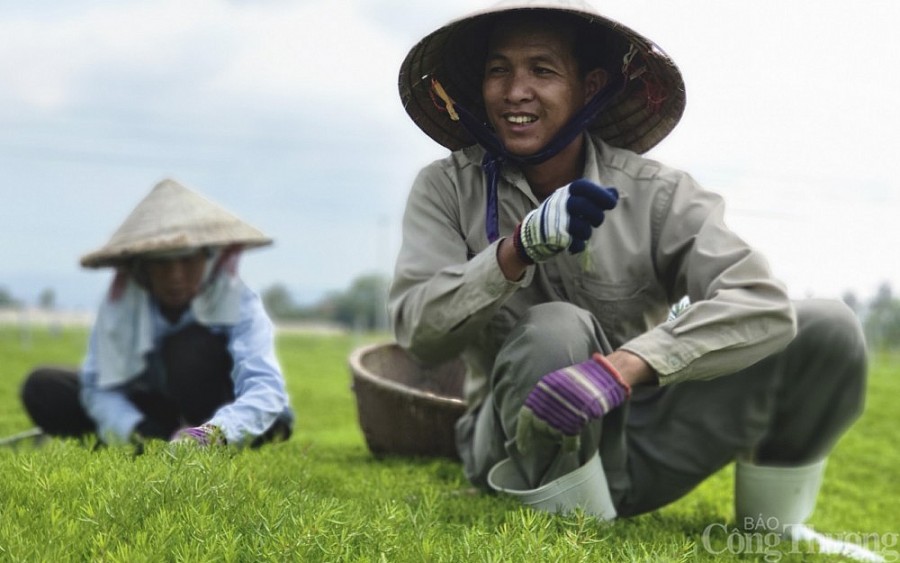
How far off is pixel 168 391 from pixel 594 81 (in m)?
2.38

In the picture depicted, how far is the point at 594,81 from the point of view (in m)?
2.97

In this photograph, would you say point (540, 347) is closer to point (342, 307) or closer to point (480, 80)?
point (480, 80)

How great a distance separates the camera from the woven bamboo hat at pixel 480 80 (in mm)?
2879

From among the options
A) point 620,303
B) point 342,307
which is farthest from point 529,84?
point 342,307

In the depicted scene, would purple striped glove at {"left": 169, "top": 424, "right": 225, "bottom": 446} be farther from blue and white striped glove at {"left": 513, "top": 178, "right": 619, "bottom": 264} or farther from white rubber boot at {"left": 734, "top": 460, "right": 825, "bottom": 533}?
white rubber boot at {"left": 734, "top": 460, "right": 825, "bottom": 533}

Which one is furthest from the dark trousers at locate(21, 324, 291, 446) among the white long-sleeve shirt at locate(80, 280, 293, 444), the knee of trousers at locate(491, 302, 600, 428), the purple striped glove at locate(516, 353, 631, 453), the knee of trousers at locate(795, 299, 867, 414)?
the knee of trousers at locate(795, 299, 867, 414)

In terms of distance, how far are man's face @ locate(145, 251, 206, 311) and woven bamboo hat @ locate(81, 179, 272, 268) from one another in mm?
75

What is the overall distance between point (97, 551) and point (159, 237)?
2360 mm

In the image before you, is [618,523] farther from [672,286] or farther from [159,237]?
[159,237]

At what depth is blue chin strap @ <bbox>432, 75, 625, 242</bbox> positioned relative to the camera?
2.82 metres

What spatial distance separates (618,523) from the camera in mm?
2709

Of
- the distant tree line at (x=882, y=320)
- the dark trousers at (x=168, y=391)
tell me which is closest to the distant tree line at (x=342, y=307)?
the distant tree line at (x=882, y=320)

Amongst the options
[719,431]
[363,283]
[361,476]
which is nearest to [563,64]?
[719,431]

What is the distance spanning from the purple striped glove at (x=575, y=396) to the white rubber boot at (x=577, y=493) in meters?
0.28
